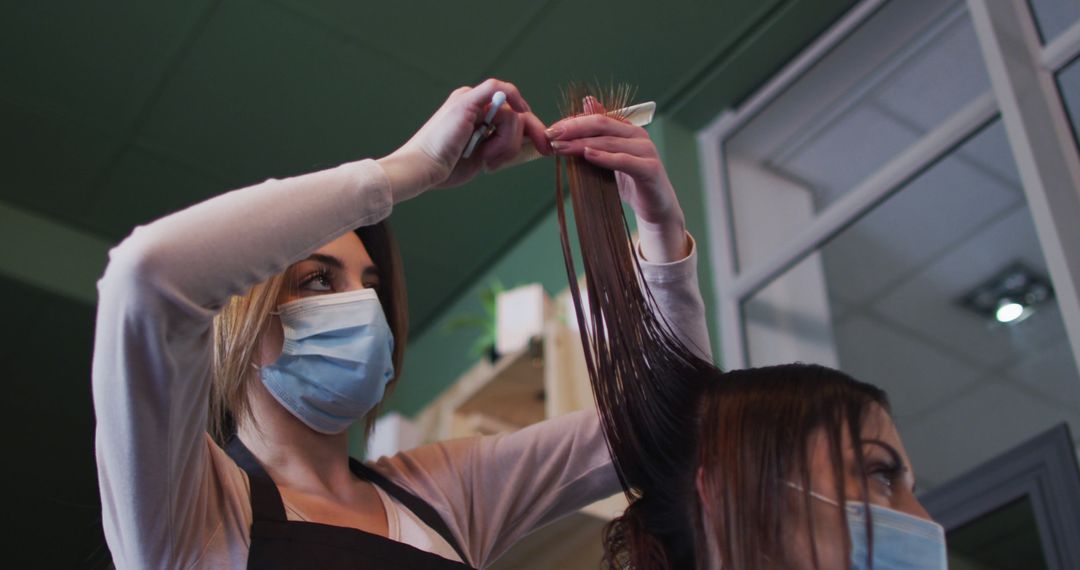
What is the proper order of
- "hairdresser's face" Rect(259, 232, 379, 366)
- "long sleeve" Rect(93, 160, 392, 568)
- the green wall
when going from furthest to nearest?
the green wall < "hairdresser's face" Rect(259, 232, 379, 366) < "long sleeve" Rect(93, 160, 392, 568)

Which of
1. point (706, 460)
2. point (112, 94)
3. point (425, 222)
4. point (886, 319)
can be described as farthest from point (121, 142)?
point (706, 460)

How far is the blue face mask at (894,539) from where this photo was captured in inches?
39.8

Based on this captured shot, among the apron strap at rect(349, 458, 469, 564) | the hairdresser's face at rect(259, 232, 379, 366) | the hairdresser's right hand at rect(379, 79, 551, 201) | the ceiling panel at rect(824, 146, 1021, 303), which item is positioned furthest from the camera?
the ceiling panel at rect(824, 146, 1021, 303)

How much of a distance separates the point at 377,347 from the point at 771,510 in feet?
1.94

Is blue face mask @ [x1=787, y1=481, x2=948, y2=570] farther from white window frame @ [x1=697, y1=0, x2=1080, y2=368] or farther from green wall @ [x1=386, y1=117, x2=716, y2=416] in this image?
green wall @ [x1=386, y1=117, x2=716, y2=416]

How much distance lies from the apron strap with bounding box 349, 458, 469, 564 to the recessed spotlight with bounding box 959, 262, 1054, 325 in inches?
64.8

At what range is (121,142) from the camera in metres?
3.61

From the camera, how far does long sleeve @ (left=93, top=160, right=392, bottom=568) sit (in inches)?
37.4

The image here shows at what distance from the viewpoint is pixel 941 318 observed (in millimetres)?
2967

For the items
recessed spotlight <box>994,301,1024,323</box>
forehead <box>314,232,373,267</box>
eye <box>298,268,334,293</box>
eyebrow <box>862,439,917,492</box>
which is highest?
recessed spotlight <box>994,301,1024,323</box>

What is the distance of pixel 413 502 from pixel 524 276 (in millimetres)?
2668

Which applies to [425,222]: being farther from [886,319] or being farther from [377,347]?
[377,347]

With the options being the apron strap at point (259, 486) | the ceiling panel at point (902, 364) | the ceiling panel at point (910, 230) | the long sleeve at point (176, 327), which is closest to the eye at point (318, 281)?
the apron strap at point (259, 486)

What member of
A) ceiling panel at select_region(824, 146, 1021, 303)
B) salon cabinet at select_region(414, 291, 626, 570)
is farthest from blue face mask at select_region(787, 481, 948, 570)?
ceiling panel at select_region(824, 146, 1021, 303)
